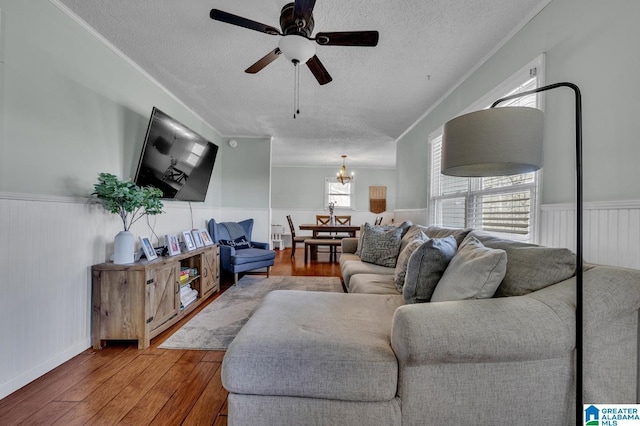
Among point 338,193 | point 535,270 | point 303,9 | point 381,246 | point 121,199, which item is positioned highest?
point 303,9

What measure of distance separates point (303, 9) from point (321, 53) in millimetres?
856

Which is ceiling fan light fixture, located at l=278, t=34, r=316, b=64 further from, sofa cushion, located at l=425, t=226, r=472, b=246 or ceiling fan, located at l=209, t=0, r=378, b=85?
sofa cushion, located at l=425, t=226, r=472, b=246

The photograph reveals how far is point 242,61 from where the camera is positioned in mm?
2527

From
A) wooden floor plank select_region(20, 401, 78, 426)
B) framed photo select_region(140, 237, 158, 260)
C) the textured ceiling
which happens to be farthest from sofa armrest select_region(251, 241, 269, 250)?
wooden floor plank select_region(20, 401, 78, 426)

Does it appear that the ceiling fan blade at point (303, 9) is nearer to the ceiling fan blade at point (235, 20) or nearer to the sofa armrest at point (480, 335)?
the ceiling fan blade at point (235, 20)

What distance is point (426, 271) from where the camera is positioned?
1613 mm

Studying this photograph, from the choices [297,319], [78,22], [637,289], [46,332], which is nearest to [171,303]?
[46,332]

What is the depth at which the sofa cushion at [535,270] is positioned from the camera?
4.15 ft

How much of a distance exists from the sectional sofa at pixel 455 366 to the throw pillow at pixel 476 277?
111 millimetres

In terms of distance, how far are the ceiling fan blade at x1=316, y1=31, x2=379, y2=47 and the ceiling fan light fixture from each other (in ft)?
0.27

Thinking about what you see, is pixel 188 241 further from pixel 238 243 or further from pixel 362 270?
pixel 362 270

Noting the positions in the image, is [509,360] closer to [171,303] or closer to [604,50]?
[604,50]

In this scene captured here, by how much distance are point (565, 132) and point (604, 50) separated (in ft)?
1.38

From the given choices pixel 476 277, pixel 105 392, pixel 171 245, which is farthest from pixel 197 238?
pixel 476 277
